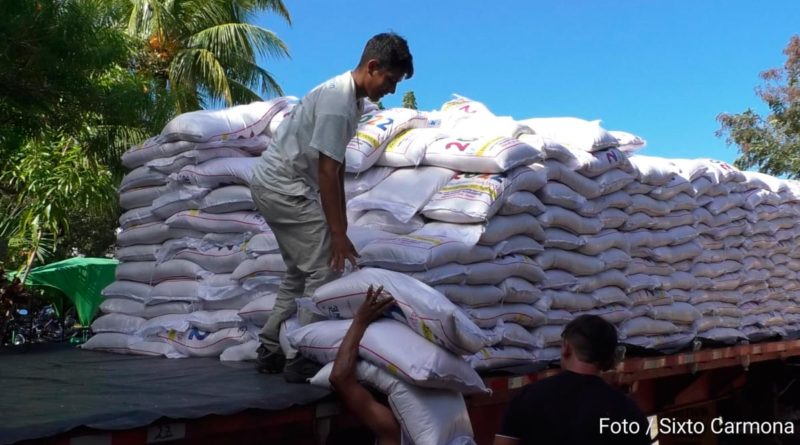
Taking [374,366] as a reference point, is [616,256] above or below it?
above

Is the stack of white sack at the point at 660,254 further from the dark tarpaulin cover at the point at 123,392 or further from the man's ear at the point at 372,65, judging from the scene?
the dark tarpaulin cover at the point at 123,392

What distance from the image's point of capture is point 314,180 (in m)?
3.05

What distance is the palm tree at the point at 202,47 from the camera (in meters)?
13.4

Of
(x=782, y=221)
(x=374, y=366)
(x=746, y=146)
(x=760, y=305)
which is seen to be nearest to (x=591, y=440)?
(x=374, y=366)

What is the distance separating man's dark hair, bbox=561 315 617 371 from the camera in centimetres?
242

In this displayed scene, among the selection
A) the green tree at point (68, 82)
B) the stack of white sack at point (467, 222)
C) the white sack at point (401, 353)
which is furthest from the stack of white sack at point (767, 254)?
the green tree at point (68, 82)

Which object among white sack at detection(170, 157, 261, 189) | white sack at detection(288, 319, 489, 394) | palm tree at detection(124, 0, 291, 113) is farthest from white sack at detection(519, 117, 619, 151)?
palm tree at detection(124, 0, 291, 113)

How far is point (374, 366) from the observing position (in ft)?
8.36

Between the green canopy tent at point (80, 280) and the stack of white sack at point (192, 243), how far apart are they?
961cm

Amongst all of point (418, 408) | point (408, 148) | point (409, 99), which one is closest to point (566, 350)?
point (418, 408)

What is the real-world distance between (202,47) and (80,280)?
4.38 meters

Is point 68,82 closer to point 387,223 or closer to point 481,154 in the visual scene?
point 387,223

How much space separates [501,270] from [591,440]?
139cm

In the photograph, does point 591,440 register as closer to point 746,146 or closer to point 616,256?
point 616,256
